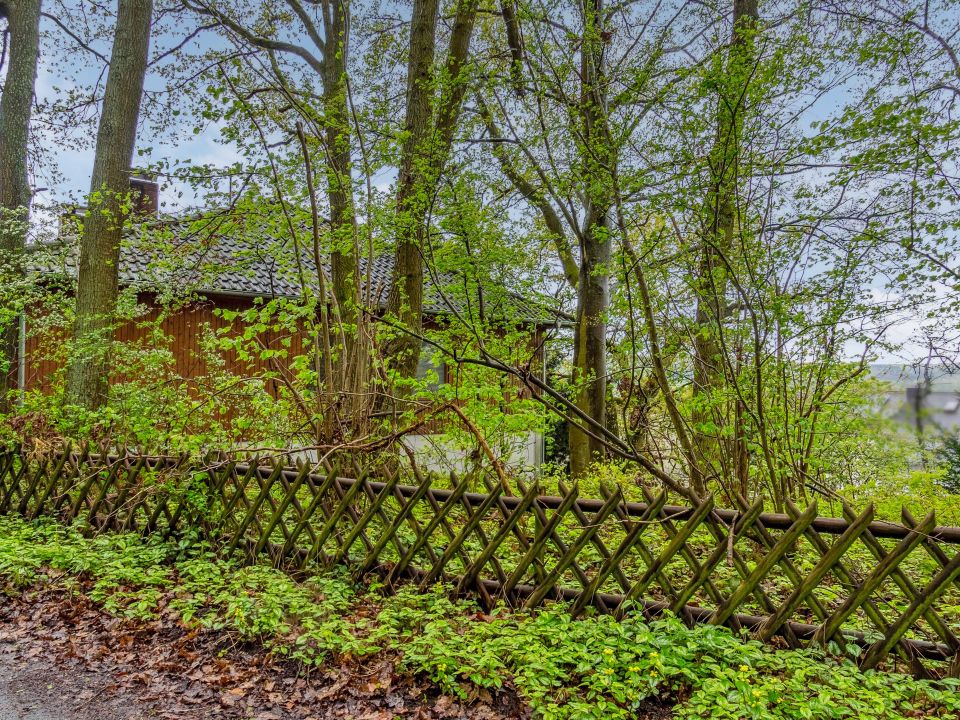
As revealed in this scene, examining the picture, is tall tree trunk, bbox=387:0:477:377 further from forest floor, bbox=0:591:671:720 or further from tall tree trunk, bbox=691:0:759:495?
forest floor, bbox=0:591:671:720

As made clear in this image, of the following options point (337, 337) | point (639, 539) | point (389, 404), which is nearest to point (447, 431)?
point (389, 404)

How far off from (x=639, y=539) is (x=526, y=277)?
4.72m

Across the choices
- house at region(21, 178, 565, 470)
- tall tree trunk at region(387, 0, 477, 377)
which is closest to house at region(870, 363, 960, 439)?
house at region(21, 178, 565, 470)

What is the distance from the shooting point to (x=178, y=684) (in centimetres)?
252

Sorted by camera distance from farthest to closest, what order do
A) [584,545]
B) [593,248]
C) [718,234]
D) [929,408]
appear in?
[593,248]
[718,234]
[584,545]
[929,408]

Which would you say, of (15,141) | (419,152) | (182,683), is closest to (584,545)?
(182,683)

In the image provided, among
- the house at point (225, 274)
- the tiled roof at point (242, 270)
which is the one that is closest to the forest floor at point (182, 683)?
the house at point (225, 274)

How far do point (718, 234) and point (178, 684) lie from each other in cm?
420

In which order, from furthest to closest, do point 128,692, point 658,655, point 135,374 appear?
1. point 135,374
2. point 128,692
3. point 658,655

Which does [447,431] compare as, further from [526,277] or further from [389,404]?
[526,277]

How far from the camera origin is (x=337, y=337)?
4359 millimetres

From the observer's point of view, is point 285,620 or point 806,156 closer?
point 285,620

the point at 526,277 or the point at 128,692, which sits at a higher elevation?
the point at 526,277

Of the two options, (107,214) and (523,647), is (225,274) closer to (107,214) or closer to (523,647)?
(107,214)
